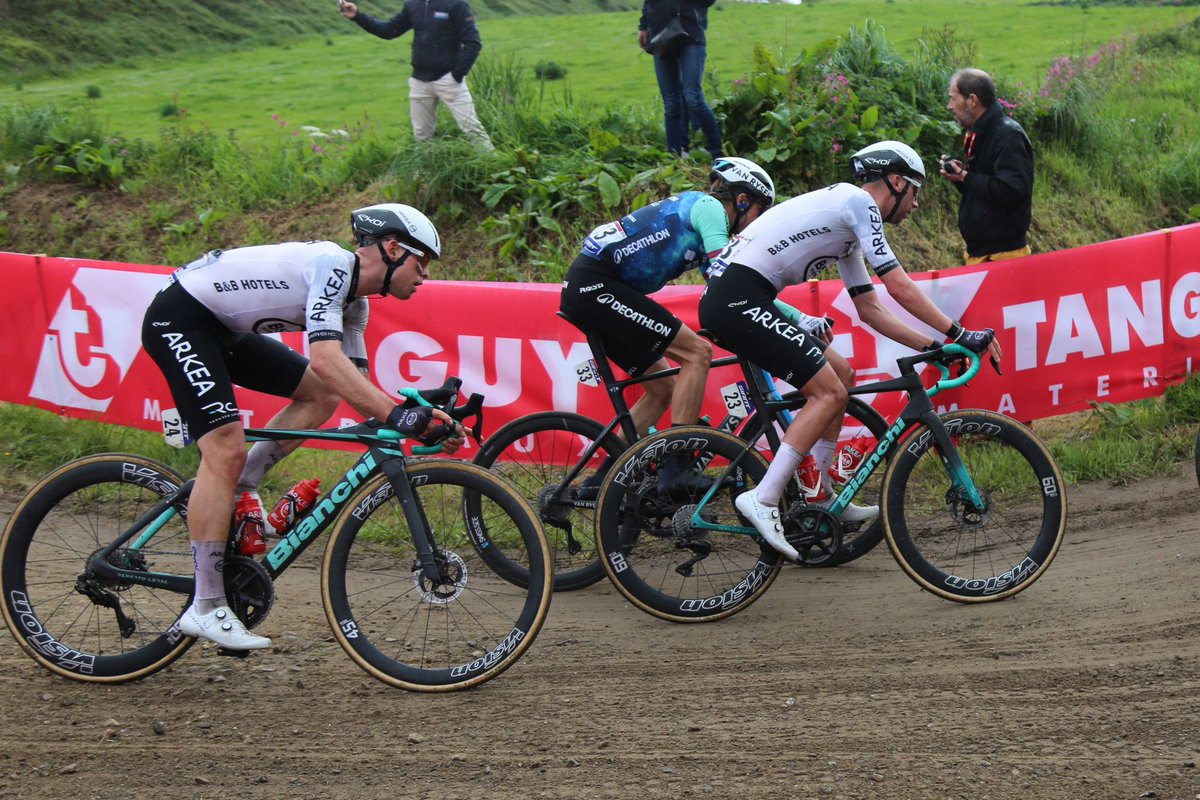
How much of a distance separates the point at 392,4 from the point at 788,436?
2375 centimetres

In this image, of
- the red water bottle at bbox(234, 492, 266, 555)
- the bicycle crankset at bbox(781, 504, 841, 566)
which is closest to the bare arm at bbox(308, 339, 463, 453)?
the red water bottle at bbox(234, 492, 266, 555)

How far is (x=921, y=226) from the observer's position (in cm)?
1012

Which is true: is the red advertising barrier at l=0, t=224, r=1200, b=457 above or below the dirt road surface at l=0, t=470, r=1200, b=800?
above

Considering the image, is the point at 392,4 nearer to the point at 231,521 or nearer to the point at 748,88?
the point at 748,88

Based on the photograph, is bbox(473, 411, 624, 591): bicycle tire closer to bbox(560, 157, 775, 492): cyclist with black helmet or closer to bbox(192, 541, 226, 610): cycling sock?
bbox(560, 157, 775, 492): cyclist with black helmet

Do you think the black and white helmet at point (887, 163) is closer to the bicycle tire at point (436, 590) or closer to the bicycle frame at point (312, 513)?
the bicycle tire at point (436, 590)

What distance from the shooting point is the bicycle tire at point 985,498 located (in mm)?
5547

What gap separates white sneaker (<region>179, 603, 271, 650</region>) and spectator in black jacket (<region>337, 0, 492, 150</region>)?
650 centimetres

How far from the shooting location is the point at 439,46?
10.3m

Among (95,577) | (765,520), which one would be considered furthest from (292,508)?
(765,520)

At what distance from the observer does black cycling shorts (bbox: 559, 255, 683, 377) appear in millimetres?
6133

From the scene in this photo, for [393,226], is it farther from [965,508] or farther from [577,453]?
[965,508]

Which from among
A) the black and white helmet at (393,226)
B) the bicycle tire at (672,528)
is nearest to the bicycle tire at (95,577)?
the black and white helmet at (393,226)

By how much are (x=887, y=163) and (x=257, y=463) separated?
11.0ft
